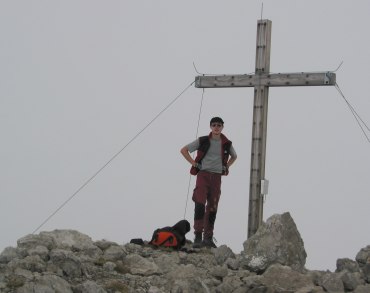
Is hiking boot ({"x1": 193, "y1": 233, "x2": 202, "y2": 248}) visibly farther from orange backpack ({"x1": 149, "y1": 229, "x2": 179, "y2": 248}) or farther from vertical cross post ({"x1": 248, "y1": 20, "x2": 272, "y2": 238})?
vertical cross post ({"x1": 248, "y1": 20, "x2": 272, "y2": 238})

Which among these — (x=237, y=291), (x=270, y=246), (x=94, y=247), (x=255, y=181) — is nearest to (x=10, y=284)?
(x=94, y=247)

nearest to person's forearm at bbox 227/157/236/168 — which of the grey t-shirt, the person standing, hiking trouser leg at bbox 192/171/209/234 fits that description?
the person standing

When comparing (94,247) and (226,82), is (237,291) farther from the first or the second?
(226,82)

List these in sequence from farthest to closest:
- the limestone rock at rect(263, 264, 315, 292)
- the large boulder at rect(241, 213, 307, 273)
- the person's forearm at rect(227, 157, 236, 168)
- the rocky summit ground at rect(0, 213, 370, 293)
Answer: the person's forearm at rect(227, 157, 236, 168) < the large boulder at rect(241, 213, 307, 273) < the limestone rock at rect(263, 264, 315, 292) < the rocky summit ground at rect(0, 213, 370, 293)

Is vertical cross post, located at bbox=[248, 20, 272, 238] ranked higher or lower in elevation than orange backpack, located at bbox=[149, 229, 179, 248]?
higher

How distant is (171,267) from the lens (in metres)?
13.7

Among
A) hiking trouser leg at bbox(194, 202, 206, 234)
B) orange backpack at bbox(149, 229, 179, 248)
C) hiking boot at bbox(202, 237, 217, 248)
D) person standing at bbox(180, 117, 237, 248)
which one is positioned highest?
person standing at bbox(180, 117, 237, 248)

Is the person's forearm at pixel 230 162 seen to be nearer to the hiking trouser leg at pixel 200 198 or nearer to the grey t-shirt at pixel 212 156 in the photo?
the grey t-shirt at pixel 212 156

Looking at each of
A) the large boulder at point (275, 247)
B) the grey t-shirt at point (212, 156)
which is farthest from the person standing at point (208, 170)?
the large boulder at point (275, 247)

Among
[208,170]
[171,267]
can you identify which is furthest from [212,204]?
[171,267]

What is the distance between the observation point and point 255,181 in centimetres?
1580

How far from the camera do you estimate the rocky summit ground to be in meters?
12.2

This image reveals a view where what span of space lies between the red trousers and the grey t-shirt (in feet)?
0.40

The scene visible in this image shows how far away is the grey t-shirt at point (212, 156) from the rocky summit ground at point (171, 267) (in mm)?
1691
